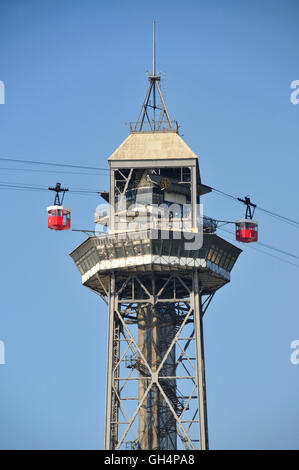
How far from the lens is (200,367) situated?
19425 centimetres

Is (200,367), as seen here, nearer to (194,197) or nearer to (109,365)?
(109,365)

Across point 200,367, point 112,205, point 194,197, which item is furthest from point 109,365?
point 194,197

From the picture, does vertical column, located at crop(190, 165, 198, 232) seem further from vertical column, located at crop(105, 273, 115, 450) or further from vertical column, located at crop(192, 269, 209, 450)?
vertical column, located at crop(105, 273, 115, 450)

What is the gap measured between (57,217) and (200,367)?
2353cm

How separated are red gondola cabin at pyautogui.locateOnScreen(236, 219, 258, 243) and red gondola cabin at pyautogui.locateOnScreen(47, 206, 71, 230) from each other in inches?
784

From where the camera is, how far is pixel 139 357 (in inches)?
7761

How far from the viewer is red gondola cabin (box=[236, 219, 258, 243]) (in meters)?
196

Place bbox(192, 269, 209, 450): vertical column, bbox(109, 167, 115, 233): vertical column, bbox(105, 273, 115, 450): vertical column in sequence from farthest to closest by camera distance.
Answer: bbox(109, 167, 115, 233): vertical column < bbox(105, 273, 115, 450): vertical column < bbox(192, 269, 209, 450): vertical column

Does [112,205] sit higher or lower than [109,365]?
higher

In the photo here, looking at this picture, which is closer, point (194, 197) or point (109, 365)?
point (109, 365)

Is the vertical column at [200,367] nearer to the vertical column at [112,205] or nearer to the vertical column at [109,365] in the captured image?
the vertical column at [109,365]
